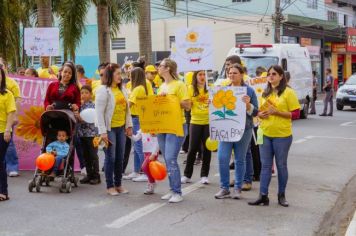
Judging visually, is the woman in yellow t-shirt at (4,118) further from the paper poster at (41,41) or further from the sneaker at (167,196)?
the paper poster at (41,41)

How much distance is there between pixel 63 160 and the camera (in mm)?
8758

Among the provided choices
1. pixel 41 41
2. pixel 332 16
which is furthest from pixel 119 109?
pixel 332 16

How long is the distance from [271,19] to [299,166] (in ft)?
98.6

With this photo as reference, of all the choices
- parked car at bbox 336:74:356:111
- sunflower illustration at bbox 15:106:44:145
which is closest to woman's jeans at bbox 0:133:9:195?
sunflower illustration at bbox 15:106:44:145

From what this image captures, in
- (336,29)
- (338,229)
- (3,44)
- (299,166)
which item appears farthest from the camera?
(336,29)

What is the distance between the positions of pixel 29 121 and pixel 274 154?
14.3ft

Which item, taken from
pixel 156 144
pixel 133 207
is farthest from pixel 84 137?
pixel 133 207

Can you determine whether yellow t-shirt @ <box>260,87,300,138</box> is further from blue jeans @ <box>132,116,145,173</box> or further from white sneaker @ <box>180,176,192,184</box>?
blue jeans @ <box>132,116,145,173</box>

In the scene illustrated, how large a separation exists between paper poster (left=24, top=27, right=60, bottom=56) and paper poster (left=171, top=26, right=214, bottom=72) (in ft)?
20.2

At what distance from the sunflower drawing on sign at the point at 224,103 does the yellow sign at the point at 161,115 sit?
0.52 metres

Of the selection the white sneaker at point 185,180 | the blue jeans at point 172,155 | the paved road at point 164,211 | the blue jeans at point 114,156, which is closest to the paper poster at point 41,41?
the paved road at point 164,211

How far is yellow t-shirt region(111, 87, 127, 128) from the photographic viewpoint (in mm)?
8164

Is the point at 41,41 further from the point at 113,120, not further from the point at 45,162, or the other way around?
the point at 113,120

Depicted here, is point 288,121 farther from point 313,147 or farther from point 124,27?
point 124,27
